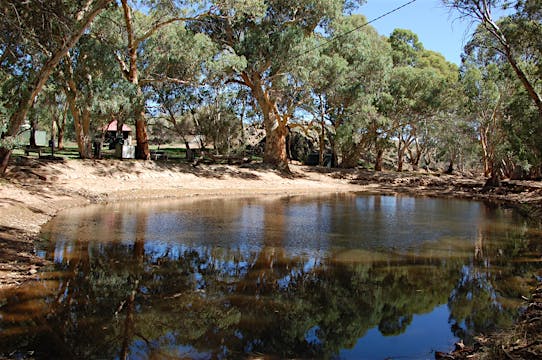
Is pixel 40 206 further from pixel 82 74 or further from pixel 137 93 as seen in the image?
pixel 137 93

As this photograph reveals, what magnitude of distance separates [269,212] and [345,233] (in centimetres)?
498

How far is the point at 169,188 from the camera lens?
76.9 feet

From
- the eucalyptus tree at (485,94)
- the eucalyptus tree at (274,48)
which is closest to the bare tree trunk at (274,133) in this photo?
the eucalyptus tree at (274,48)

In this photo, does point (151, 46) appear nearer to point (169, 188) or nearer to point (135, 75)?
point (135, 75)

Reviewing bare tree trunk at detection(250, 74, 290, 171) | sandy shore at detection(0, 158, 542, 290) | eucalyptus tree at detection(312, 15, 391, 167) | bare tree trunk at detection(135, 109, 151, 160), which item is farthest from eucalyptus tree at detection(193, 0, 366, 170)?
bare tree trunk at detection(135, 109, 151, 160)

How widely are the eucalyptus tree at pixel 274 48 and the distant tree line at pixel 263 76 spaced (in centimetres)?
9

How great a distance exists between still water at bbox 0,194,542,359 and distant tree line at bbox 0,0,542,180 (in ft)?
20.5

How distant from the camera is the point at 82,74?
20.3 meters

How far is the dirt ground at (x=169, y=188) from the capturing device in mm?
7684

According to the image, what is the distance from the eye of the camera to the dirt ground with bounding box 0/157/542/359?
7.68 m

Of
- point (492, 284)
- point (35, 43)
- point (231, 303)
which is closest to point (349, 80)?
point (35, 43)

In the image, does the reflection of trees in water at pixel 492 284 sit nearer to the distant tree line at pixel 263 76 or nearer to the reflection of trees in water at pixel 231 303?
the reflection of trees in water at pixel 231 303

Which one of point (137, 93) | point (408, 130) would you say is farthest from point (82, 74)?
point (408, 130)

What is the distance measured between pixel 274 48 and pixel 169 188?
34.2 ft
